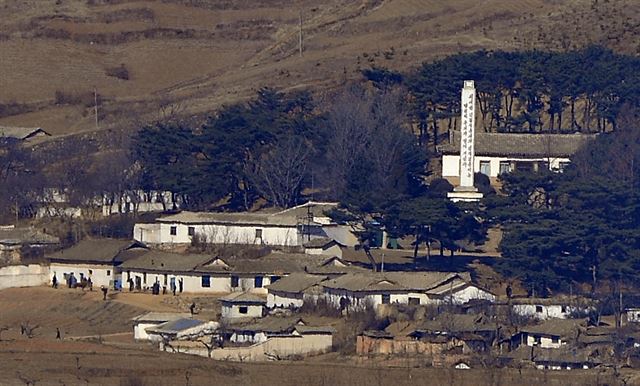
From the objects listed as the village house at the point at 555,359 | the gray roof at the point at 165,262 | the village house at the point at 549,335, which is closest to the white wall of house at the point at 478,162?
the gray roof at the point at 165,262

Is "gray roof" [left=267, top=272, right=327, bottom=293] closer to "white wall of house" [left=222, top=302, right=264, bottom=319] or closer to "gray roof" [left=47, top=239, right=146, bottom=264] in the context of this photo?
"white wall of house" [left=222, top=302, right=264, bottom=319]

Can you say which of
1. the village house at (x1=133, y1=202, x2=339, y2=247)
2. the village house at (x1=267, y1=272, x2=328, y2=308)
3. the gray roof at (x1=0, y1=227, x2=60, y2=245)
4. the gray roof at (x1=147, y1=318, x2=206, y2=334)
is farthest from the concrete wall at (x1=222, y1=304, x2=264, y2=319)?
the gray roof at (x1=0, y1=227, x2=60, y2=245)

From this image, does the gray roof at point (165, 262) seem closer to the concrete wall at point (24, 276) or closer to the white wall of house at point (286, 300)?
the concrete wall at point (24, 276)

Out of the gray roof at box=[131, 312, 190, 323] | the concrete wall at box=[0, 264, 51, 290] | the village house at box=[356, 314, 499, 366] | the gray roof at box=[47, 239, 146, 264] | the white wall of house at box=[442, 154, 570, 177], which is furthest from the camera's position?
the white wall of house at box=[442, 154, 570, 177]

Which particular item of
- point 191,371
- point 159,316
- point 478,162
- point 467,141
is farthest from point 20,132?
point 191,371

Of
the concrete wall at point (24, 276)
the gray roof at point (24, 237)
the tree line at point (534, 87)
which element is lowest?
the concrete wall at point (24, 276)

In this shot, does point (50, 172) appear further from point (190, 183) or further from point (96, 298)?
point (96, 298)
